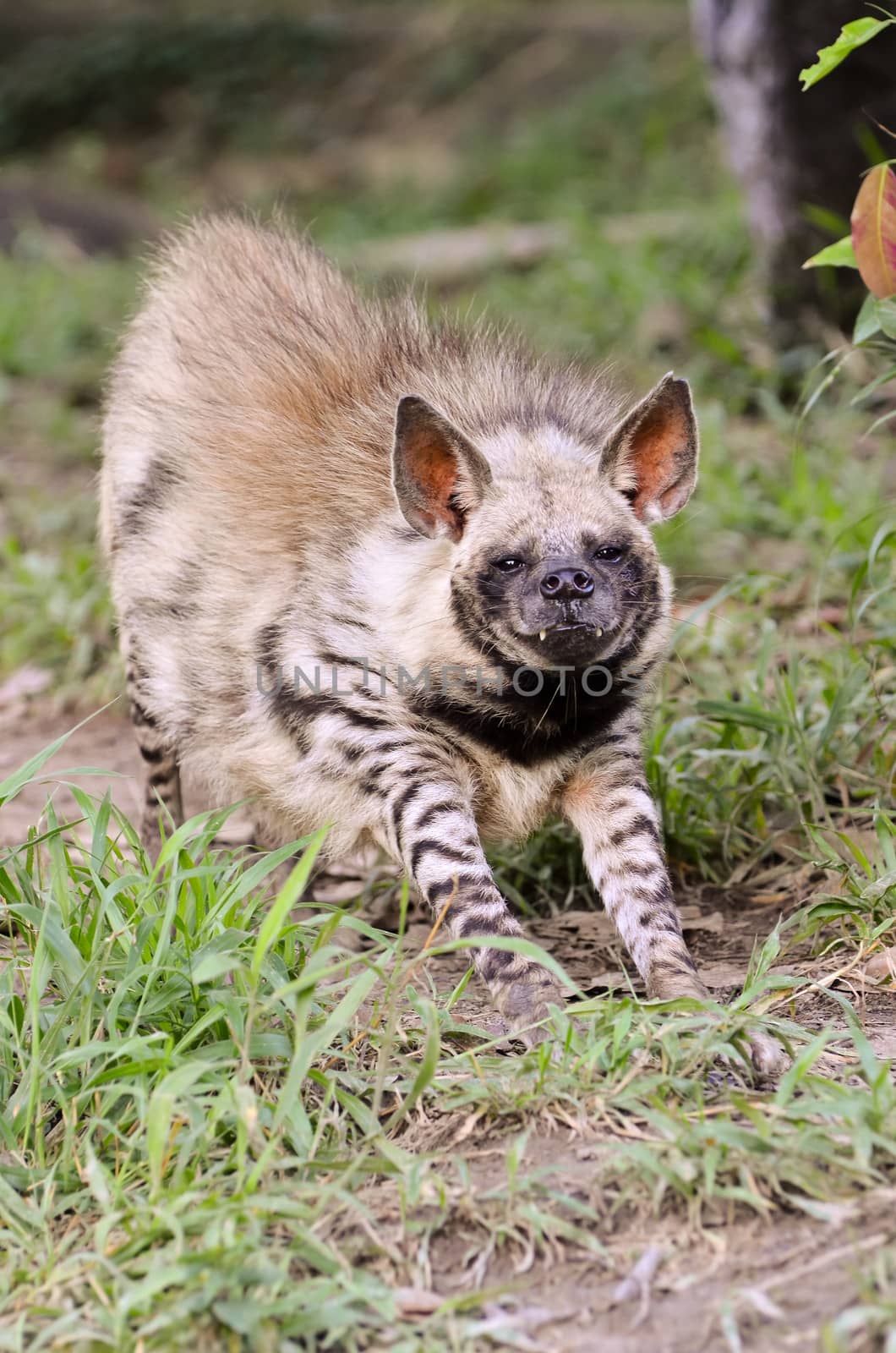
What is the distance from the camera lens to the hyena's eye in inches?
126

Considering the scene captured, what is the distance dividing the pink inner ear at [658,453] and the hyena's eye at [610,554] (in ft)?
0.78

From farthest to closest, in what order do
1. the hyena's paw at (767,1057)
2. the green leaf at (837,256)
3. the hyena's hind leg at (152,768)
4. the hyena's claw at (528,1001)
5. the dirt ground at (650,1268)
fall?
the hyena's hind leg at (152,768)
the green leaf at (837,256)
the hyena's claw at (528,1001)
the hyena's paw at (767,1057)
the dirt ground at (650,1268)

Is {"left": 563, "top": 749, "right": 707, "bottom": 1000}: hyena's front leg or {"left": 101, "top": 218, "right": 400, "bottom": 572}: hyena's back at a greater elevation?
{"left": 101, "top": 218, "right": 400, "bottom": 572}: hyena's back

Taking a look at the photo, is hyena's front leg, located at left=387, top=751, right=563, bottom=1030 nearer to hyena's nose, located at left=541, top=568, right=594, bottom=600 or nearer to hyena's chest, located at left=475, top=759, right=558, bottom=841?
hyena's chest, located at left=475, top=759, right=558, bottom=841

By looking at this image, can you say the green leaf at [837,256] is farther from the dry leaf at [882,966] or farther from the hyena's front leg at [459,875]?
the dry leaf at [882,966]

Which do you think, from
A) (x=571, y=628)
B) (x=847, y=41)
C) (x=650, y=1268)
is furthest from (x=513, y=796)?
(x=847, y=41)

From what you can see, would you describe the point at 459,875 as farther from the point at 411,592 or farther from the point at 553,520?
the point at 553,520

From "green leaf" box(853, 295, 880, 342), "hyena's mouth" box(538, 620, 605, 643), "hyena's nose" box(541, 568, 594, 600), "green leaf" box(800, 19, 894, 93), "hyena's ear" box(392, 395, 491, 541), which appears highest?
"green leaf" box(800, 19, 894, 93)

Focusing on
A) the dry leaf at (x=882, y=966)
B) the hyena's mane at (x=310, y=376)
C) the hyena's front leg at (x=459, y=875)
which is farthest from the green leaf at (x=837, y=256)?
the dry leaf at (x=882, y=966)

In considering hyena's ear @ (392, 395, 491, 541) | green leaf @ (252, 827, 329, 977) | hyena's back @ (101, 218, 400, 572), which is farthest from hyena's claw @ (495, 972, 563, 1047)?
hyena's back @ (101, 218, 400, 572)

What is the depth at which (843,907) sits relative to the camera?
10.8 ft

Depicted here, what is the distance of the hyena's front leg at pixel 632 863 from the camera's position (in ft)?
10.2

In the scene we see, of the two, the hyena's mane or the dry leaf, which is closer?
the dry leaf

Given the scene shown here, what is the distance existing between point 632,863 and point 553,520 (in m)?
0.79
